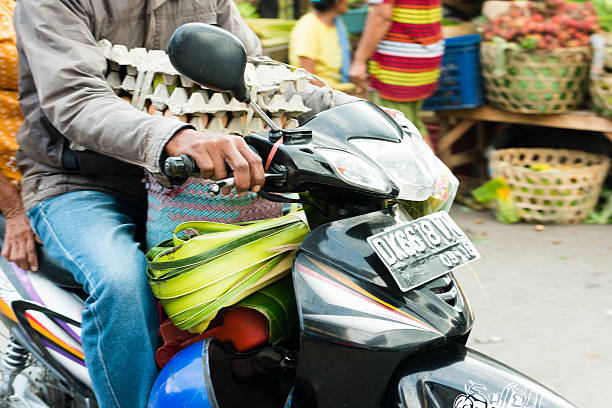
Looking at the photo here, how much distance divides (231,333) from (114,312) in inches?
12.3

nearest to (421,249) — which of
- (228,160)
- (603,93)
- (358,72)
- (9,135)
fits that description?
(228,160)

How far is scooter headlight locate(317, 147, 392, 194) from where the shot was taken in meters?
1.59

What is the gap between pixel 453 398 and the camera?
149 cm

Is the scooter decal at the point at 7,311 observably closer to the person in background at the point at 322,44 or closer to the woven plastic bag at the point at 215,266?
the woven plastic bag at the point at 215,266

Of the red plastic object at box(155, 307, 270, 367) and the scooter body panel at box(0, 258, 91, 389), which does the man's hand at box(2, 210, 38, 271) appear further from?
the red plastic object at box(155, 307, 270, 367)

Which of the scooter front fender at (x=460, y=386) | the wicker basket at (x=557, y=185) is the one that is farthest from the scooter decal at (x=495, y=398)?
the wicker basket at (x=557, y=185)

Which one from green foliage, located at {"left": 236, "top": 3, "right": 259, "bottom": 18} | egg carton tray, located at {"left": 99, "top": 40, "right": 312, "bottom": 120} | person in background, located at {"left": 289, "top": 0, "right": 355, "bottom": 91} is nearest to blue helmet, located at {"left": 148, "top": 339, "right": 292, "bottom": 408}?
egg carton tray, located at {"left": 99, "top": 40, "right": 312, "bottom": 120}

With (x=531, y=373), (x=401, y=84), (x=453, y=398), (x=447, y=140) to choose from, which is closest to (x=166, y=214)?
(x=453, y=398)

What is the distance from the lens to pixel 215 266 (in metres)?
1.72

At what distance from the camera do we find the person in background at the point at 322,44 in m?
4.84

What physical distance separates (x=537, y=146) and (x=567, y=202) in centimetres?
84

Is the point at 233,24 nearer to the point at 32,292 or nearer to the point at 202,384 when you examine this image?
the point at 32,292

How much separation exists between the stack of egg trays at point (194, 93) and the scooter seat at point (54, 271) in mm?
556

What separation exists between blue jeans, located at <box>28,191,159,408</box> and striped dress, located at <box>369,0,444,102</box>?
3.29 m
